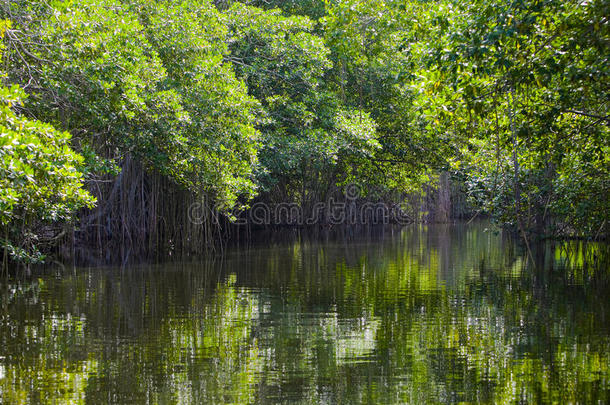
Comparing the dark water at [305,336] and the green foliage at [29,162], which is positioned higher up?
the green foliage at [29,162]

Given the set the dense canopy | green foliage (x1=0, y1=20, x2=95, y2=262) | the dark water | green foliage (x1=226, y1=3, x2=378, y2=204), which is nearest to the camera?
the dark water

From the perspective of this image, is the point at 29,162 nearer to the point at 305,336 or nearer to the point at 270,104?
the point at 305,336

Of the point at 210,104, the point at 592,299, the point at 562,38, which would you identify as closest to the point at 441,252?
the point at 210,104

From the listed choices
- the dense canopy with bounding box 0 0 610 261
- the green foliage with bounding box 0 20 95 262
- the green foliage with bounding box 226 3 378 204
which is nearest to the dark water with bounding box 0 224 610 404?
the dense canopy with bounding box 0 0 610 261

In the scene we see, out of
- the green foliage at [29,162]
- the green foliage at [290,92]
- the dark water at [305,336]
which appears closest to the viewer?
the dark water at [305,336]

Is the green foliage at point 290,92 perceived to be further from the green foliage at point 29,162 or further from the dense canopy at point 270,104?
the green foliage at point 29,162

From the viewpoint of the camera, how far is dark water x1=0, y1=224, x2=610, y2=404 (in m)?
5.34

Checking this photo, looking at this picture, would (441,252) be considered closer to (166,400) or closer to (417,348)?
(417,348)

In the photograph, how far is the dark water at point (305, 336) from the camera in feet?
17.5

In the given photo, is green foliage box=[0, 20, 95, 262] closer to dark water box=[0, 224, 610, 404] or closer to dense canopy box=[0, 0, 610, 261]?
dense canopy box=[0, 0, 610, 261]

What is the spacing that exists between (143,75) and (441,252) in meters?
9.75

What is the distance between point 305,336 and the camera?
7348 millimetres

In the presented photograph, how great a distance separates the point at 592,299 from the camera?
971 centimetres

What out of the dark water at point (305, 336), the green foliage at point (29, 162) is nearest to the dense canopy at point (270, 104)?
the green foliage at point (29, 162)
